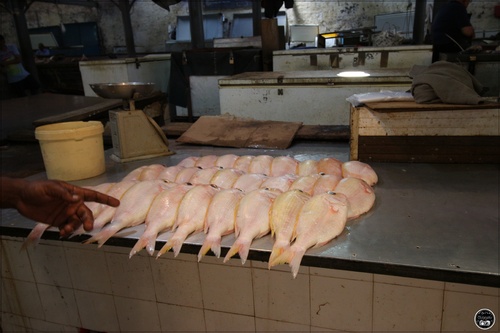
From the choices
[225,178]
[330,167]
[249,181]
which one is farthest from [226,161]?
[330,167]

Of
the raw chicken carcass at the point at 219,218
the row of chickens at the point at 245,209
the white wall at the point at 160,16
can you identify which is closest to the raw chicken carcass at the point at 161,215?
the row of chickens at the point at 245,209

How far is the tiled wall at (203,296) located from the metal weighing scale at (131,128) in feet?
2.76

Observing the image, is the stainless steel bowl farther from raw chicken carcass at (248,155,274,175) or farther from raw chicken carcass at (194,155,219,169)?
raw chicken carcass at (248,155,274,175)

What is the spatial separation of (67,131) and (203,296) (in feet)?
5.11

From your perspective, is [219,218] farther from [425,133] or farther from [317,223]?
[425,133]

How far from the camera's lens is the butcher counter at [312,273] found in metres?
1.64

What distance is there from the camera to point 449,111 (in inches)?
99.8

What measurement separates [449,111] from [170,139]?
264 cm

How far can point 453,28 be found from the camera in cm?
636

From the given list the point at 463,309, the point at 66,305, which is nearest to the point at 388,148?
the point at 463,309

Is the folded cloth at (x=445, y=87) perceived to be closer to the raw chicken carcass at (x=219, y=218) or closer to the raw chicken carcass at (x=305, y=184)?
the raw chicken carcass at (x=305, y=184)

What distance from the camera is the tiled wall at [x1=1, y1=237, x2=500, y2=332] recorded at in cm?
222

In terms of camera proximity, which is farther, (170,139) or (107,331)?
(170,139)

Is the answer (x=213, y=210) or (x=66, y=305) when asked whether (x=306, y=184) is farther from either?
(x=66, y=305)
